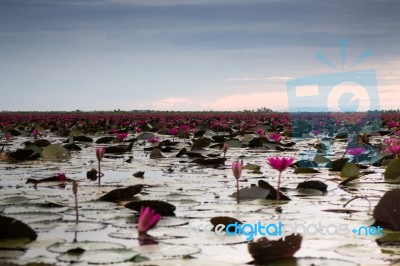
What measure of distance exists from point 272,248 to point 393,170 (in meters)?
2.44

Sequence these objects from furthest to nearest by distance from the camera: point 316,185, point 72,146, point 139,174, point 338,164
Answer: point 72,146 < point 338,164 < point 139,174 < point 316,185

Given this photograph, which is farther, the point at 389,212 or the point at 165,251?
the point at 389,212

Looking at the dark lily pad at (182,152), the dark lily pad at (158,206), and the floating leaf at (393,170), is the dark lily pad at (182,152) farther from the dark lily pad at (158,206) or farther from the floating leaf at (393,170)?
the dark lily pad at (158,206)

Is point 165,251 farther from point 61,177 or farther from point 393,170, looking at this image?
point 393,170

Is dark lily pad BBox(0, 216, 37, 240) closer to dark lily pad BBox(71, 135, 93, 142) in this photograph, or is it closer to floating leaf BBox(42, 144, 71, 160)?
floating leaf BBox(42, 144, 71, 160)

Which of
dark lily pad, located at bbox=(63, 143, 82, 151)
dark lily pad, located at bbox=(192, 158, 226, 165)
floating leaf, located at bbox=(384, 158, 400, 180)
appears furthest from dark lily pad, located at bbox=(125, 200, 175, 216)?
dark lily pad, located at bbox=(63, 143, 82, 151)

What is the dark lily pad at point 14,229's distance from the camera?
7.11 ft

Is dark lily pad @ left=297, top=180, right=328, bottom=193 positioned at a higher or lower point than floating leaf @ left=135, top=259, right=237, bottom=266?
lower

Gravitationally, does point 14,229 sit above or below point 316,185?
above

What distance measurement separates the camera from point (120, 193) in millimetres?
3158

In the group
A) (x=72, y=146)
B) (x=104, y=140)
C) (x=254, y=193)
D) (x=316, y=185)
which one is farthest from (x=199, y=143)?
(x=254, y=193)

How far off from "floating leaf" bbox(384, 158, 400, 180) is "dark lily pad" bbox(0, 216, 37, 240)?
8.94ft

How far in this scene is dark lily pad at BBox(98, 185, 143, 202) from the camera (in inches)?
123
